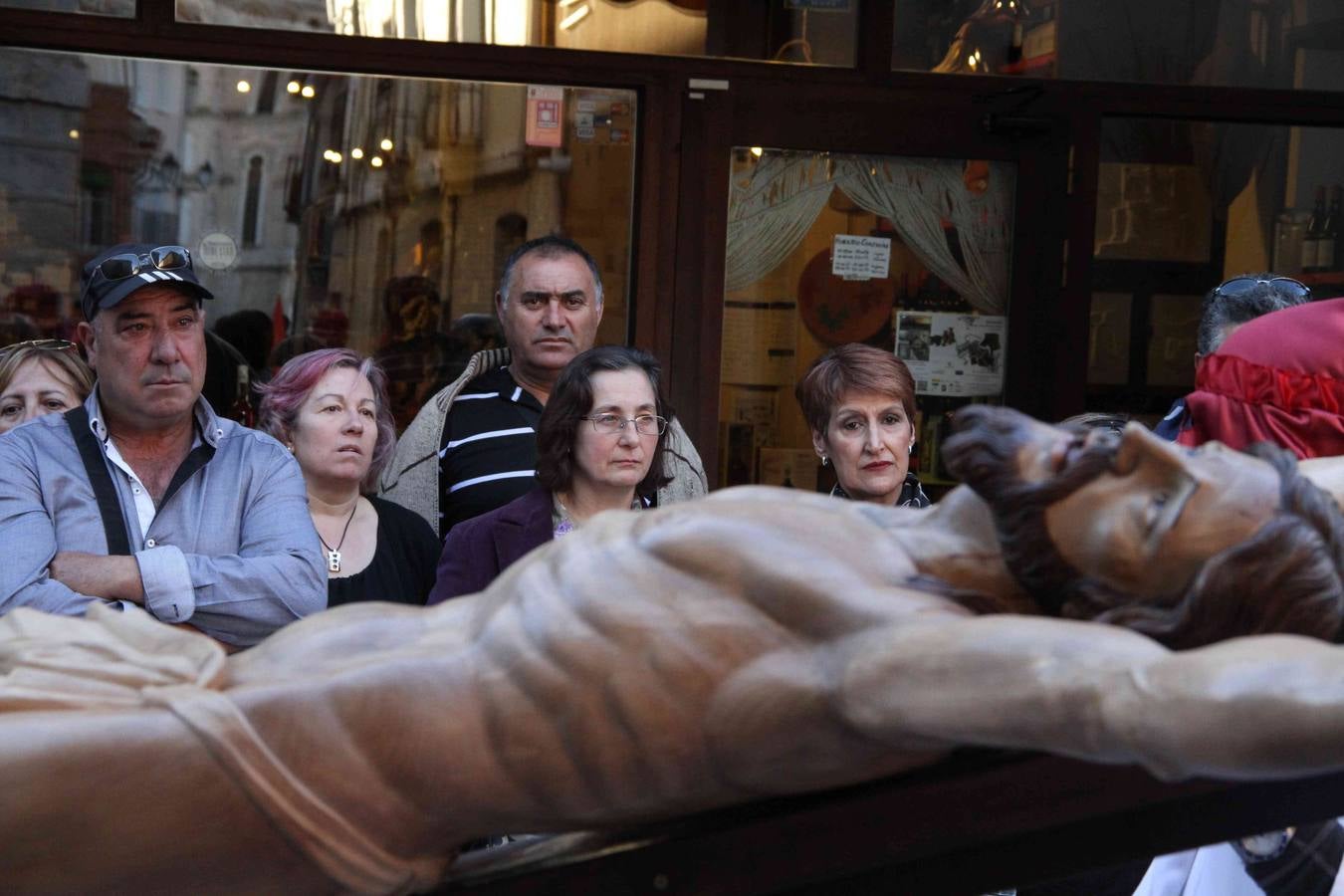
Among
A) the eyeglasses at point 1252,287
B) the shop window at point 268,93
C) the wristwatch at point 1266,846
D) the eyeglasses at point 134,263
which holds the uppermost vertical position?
the shop window at point 268,93

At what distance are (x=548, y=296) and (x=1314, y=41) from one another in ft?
10.9

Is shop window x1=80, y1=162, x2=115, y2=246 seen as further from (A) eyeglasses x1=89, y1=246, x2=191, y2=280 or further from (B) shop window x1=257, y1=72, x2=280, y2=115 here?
(A) eyeglasses x1=89, y1=246, x2=191, y2=280

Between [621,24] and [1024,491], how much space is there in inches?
157

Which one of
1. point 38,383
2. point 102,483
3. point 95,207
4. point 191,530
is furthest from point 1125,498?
point 95,207

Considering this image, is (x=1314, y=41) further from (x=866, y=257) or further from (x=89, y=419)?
(x=89, y=419)

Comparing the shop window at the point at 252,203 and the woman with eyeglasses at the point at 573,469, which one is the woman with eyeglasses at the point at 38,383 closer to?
the woman with eyeglasses at the point at 573,469

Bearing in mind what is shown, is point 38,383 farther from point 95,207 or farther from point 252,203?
point 252,203

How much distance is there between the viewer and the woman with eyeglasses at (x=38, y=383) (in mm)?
4098

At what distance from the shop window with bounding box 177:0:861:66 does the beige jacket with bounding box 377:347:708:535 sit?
6.12 feet

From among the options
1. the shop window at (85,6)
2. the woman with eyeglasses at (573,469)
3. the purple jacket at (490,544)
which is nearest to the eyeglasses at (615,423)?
the woman with eyeglasses at (573,469)

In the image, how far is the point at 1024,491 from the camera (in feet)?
6.90

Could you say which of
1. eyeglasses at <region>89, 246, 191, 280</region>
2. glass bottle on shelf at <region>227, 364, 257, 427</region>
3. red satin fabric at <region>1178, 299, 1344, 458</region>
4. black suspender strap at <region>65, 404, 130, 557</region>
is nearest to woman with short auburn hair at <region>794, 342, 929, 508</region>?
red satin fabric at <region>1178, 299, 1344, 458</region>

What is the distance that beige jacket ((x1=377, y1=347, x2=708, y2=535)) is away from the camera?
4.13 metres

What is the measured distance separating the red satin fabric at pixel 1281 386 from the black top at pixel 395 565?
1687mm
